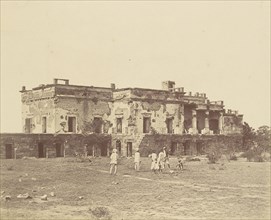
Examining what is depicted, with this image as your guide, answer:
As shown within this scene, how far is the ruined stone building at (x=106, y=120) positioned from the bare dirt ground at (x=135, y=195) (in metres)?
11.9

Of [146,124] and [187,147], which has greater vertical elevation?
[146,124]

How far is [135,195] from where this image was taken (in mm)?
13328

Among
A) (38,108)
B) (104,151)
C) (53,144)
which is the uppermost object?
(38,108)

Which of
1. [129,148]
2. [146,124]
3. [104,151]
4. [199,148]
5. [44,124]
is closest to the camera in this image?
[129,148]

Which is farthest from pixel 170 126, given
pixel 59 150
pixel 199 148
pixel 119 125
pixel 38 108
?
pixel 38 108

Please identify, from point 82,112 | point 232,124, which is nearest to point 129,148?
point 82,112

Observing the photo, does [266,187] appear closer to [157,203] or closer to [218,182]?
[218,182]

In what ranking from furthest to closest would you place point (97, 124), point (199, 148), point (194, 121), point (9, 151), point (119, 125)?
point (194, 121), point (199, 148), point (119, 125), point (97, 124), point (9, 151)

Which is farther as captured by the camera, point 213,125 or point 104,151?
point 213,125

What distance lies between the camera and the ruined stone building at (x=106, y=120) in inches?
1224

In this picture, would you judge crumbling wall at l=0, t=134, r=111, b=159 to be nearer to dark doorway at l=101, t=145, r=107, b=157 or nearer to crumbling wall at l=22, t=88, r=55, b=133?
dark doorway at l=101, t=145, r=107, b=157

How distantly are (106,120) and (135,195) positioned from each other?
21734mm

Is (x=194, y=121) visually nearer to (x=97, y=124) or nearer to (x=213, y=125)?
(x=213, y=125)

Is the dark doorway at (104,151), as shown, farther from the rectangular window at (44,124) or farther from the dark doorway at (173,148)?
the dark doorway at (173,148)
